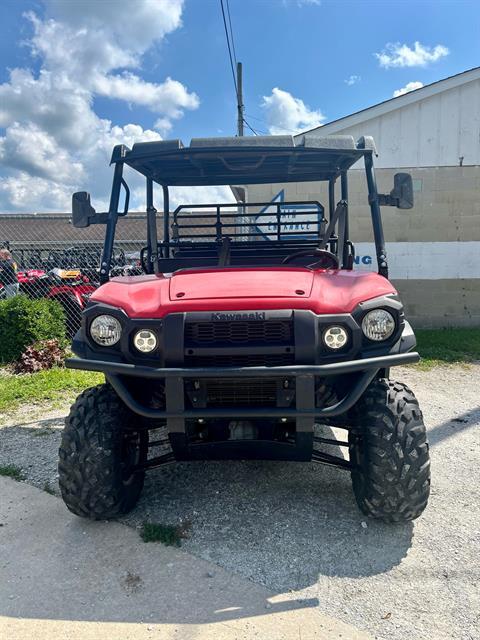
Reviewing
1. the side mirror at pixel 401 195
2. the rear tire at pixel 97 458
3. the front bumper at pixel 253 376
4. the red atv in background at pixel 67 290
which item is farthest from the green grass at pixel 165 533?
the red atv in background at pixel 67 290

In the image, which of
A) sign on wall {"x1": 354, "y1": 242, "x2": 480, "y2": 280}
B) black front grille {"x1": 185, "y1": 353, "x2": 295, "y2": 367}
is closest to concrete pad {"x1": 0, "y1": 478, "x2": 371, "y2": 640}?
black front grille {"x1": 185, "y1": 353, "x2": 295, "y2": 367}

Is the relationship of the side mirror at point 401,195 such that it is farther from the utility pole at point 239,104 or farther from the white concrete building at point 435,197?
the utility pole at point 239,104

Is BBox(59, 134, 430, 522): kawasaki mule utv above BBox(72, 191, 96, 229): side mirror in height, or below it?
below

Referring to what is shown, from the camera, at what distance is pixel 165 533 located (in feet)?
8.15

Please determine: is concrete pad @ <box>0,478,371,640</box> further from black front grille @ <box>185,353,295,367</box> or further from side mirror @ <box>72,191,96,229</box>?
side mirror @ <box>72,191,96,229</box>

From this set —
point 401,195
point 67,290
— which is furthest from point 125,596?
point 67,290

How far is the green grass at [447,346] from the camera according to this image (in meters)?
6.74

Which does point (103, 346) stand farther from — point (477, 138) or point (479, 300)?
point (477, 138)

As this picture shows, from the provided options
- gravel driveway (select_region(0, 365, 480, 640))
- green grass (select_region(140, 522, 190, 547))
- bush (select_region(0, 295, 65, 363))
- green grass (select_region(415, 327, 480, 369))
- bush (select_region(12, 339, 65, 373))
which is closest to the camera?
gravel driveway (select_region(0, 365, 480, 640))

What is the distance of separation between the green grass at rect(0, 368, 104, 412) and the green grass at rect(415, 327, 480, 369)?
4399 millimetres

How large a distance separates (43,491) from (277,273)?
2.03 metres

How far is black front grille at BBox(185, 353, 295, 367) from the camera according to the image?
226 cm

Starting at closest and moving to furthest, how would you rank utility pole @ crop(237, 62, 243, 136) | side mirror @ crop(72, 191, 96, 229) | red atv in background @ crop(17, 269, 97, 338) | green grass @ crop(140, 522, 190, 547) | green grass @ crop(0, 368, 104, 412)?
1. green grass @ crop(140, 522, 190, 547)
2. side mirror @ crop(72, 191, 96, 229)
3. green grass @ crop(0, 368, 104, 412)
4. red atv in background @ crop(17, 269, 97, 338)
5. utility pole @ crop(237, 62, 243, 136)

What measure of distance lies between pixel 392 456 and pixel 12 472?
2.54 meters
